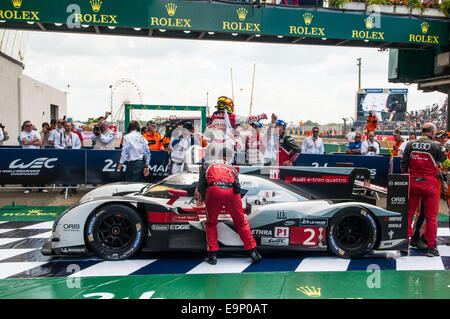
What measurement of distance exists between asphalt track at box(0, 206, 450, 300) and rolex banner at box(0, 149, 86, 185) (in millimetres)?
4028

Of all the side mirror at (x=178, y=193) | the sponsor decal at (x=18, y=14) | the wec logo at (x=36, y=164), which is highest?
the sponsor decal at (x=18, y=14)

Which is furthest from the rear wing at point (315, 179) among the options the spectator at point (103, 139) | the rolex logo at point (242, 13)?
the rolex logo at point (242, 13)

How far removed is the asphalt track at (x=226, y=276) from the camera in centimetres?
358

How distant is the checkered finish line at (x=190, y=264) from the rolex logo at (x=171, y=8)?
6419 mm

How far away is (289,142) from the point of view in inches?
262

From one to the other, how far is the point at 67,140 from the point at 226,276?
23.3ft

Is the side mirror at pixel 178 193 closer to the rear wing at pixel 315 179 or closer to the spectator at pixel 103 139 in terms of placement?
the rear wing at pixel 315 179

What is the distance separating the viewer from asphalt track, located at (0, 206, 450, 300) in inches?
141

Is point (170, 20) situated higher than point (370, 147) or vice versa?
point (170, 20)

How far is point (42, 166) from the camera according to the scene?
8.83 meters

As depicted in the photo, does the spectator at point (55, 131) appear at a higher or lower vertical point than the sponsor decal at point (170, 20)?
lower

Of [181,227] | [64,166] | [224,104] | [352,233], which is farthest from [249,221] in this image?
[64,166]

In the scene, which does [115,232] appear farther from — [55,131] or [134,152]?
[55,131]
